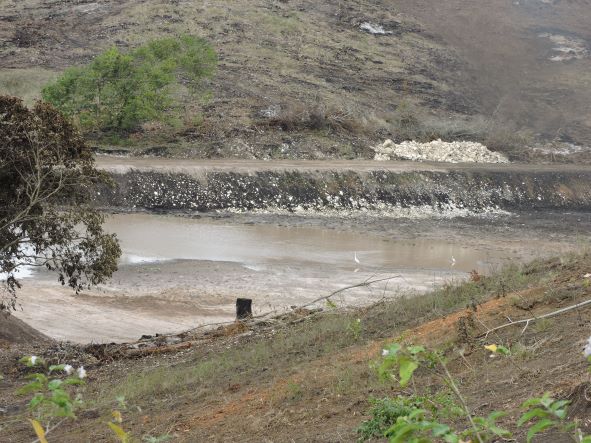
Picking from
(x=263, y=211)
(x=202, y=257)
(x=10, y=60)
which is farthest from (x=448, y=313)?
(x=10, y=60)

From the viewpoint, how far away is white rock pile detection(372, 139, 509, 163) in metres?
43.8

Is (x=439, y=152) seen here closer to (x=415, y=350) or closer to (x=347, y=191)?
(x=347, y=191)

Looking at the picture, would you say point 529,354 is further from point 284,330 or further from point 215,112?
point 215,112

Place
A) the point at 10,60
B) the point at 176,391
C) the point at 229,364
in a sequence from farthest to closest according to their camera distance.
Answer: the point at 10,60, the point at 229,364, the point at 176,391

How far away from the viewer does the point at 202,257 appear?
25297 millimetres

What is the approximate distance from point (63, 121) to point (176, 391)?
15.9 feet

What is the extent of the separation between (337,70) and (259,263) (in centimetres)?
2948

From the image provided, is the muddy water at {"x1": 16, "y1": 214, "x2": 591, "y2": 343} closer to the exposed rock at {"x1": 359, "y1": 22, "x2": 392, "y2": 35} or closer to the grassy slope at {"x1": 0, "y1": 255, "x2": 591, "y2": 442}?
the grassy slope at {"x1": 0, "y1": 255, "x2": 591, "y2": 442}

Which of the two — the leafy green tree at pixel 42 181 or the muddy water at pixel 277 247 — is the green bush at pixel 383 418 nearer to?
the leafy green tree at pixel 42 181

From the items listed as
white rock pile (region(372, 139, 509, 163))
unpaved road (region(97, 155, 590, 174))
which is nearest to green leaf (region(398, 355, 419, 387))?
unpaved road (region(97, 155, 590, 174))

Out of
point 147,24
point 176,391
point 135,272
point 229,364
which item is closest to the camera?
point 176,391

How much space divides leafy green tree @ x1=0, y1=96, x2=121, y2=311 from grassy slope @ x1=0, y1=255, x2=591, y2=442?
1.92 meters

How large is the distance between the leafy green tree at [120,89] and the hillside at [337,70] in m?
1.25

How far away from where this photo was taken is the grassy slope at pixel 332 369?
787 cm
